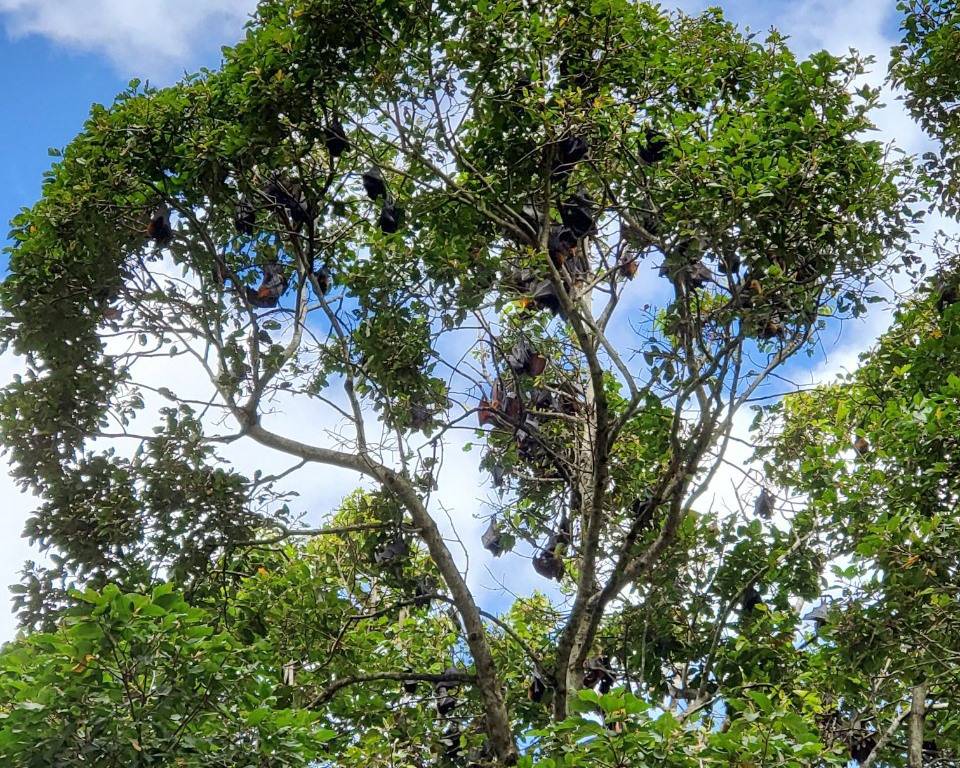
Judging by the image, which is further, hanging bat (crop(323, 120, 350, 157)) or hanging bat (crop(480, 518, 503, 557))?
hanging bat (crop(480, 518, 503, 557))

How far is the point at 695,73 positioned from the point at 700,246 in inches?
57.1

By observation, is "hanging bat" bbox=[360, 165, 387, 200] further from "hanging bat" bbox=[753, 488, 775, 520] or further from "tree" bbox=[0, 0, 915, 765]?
"hanging bat" bbox=[753, 488, 775, 520]

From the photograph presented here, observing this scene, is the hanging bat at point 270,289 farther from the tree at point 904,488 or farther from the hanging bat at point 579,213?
the tree at point 904,488

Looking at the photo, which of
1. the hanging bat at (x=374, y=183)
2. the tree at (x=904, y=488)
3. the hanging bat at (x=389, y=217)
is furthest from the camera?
the hanging bat at (x=374, y=183)

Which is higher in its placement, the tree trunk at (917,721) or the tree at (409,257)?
the tree at (409,257)

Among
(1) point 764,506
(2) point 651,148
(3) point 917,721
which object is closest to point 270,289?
Answer: (2) point 651,148

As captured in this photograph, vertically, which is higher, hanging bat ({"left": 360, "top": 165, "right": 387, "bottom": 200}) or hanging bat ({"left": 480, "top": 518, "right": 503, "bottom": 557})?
hanging bat ({"left": 360, "top": 165, "right": 387, "bottom": 200})

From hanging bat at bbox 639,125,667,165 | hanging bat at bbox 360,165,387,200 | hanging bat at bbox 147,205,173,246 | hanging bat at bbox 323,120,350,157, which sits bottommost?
hanging bat at bbox 639,125,667,165

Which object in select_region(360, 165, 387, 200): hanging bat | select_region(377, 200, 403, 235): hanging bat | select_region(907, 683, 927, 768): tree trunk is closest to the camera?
select_region(377, 200, 403, 235): hanging bat

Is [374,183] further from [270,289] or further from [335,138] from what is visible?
[270,289]

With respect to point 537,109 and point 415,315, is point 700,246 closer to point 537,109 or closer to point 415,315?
point 537,109

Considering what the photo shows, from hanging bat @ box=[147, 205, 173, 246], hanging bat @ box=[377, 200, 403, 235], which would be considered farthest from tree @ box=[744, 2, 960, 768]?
hanging bat @ box=[147, 205, 173, 246]

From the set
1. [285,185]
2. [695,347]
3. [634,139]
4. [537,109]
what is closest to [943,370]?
[695,347]

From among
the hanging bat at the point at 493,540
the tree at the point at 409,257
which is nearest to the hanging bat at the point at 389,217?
the tree at the point at 409,257
